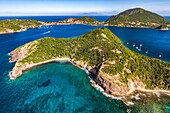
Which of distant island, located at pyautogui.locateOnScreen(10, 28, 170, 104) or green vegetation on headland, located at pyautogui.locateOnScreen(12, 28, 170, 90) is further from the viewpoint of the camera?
green vegetation on headland, located at pyautogui.locateOnScreen(12, 28, 170, 90)

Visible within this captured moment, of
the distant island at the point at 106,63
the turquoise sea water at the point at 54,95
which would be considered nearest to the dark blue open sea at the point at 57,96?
the turquoise sea water at the point at 54,95

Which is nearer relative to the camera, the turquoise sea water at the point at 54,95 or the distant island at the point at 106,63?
the turquoise sea water at the point at 54,95

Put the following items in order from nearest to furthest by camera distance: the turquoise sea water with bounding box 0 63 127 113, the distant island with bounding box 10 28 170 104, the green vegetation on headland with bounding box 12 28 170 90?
the turquoise sea water with bounding box 0 63 127 113 < the distant island with bounding box 10 28 170 104 < the green vegetation on headland with bounding box 12 28 170 90

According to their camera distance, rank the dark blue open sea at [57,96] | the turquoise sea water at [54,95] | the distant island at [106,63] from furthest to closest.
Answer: the distant island at [106,63]
the turquoise sea water at [54,95]
the dark blue open sea at [57,96]

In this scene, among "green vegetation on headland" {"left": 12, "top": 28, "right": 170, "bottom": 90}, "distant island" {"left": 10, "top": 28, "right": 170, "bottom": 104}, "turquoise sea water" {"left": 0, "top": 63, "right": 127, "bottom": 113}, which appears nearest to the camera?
"turquoise sea water" {"left": 0, "top": 63, "right": 127, "bottom": 113}

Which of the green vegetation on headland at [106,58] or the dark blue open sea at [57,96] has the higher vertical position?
the green vegetation on headland at [106,58]

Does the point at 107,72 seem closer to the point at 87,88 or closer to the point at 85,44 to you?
the point at 87,88

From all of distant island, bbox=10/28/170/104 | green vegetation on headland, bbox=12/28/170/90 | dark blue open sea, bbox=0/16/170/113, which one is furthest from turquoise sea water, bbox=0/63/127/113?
green vegetation on headland, bbox=12/28/170/90

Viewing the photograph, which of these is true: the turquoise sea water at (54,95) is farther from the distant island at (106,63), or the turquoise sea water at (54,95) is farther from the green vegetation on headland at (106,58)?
the green vegetation on headland at (106,58)

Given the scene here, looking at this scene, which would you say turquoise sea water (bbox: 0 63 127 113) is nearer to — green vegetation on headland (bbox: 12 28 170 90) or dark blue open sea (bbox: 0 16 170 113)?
dark blue open sea (bbox: 0 16 170 113)
